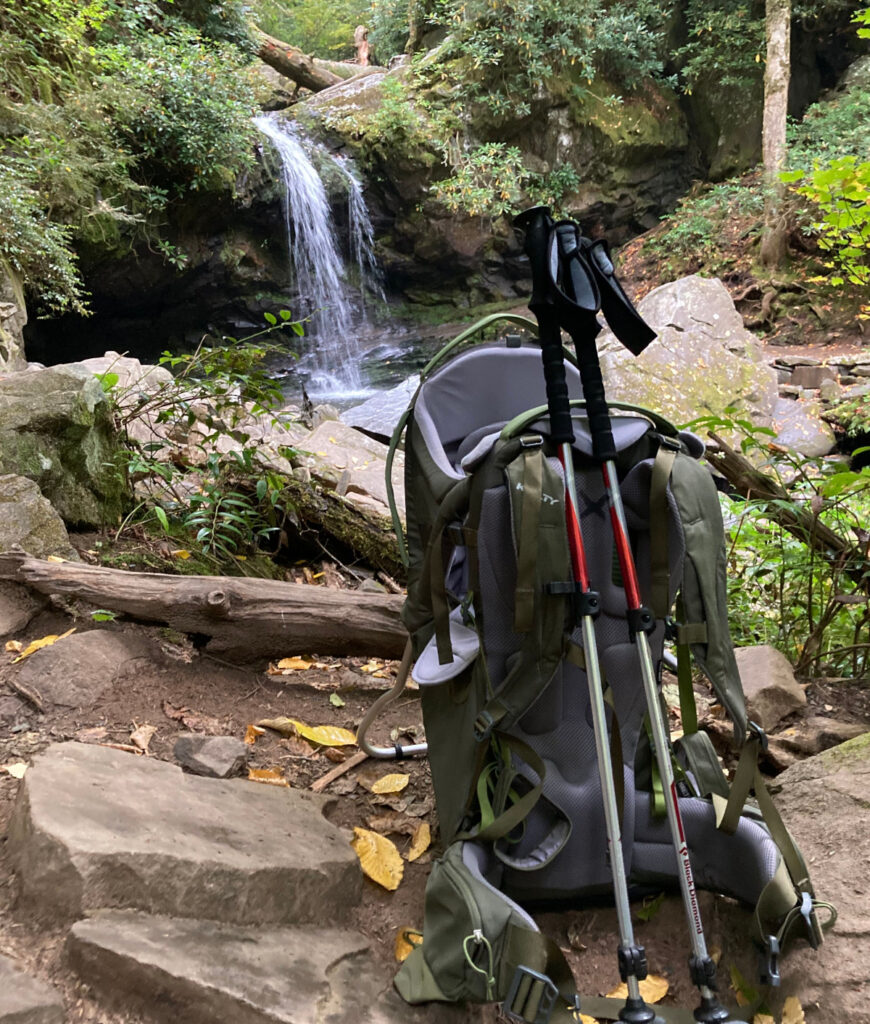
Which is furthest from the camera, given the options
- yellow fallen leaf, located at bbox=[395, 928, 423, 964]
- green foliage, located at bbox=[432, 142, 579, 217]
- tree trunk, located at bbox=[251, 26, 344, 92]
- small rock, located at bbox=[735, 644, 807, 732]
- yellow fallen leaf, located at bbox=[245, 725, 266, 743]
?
tree trunk, located at bbox=[251, 26, 344, 92]

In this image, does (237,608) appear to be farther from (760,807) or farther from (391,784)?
(760,807)

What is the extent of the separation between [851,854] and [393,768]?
120cm

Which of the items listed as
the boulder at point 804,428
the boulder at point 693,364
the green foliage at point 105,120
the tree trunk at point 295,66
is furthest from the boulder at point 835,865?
the tree trunk at point 295,66

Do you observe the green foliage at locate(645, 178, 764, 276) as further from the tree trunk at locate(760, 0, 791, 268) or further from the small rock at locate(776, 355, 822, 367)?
the small rock at locate(776, 355, 822, 367)

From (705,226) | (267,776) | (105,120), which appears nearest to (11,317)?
(105,120)

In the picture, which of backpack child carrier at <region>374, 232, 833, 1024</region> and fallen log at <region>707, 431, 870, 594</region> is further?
fallen log at <region>707, 431, 870, 594</region>

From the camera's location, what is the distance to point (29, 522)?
2.70m

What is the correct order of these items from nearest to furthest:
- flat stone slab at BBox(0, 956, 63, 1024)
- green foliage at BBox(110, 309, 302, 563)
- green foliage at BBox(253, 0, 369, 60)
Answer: flat stone slab at BBox(0, 956, 63, 1024)
green foliage at BBox(110, 309, 302, 563)
green foliage at BBox(253, 0, 369, 60)

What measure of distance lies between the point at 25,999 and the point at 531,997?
79 cm

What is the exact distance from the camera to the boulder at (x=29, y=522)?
266 centimetres

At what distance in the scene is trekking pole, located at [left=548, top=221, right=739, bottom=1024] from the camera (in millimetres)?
1282

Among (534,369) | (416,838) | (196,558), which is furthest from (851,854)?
(196,558)

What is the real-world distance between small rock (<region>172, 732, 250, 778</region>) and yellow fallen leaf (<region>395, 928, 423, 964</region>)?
0.66 metres

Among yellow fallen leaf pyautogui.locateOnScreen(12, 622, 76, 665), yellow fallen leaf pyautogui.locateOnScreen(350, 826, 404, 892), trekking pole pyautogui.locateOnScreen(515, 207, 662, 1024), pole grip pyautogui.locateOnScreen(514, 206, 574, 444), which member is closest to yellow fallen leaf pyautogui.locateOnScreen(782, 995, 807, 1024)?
trekking pole pyautogui.locateOnScreen(515, 207, 662, 1024)
